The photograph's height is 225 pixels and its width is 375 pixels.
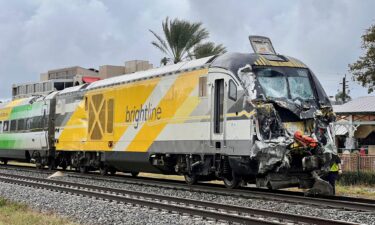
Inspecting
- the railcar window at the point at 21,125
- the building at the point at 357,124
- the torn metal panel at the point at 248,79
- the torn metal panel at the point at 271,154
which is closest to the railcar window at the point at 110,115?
the torn metal panel at the point at 248,79

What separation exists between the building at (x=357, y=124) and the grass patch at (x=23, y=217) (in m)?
22.0

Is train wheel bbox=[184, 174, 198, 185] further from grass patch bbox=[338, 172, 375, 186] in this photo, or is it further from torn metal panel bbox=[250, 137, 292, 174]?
grass patch bbox=[338, 172, 375, 186]

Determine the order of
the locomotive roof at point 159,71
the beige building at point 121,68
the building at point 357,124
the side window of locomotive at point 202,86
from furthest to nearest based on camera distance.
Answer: the beige building at point 121,68
the building at point 357,124
the locomotive roof at point 159,71
the side window of locomotive at point 202,86

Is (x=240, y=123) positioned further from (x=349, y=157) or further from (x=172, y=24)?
(x=172, y=24)

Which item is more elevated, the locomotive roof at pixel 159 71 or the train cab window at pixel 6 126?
the locomotive roof at pixel 159 71

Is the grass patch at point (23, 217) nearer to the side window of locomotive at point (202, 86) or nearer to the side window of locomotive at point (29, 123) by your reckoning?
the side window of locomotive at point (202, 86)

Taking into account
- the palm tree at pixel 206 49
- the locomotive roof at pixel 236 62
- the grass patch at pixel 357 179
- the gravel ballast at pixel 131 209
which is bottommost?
the gravel ballast at pixel 131 209

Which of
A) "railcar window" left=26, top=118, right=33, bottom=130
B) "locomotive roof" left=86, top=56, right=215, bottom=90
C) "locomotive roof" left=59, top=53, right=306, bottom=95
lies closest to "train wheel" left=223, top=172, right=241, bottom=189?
"locomotive roof" left=59, top=53, right=306, bottom=95

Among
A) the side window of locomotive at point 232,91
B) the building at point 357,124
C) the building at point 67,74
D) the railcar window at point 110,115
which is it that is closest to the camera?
the side window of locomotive at point 232,91

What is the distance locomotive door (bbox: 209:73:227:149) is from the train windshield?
103 centimetres

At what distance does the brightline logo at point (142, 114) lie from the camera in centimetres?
1683

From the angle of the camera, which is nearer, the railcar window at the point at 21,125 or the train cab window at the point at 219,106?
the train cab window at the point at 219,106

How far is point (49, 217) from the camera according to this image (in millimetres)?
10391

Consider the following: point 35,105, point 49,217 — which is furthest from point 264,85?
point 35,105
